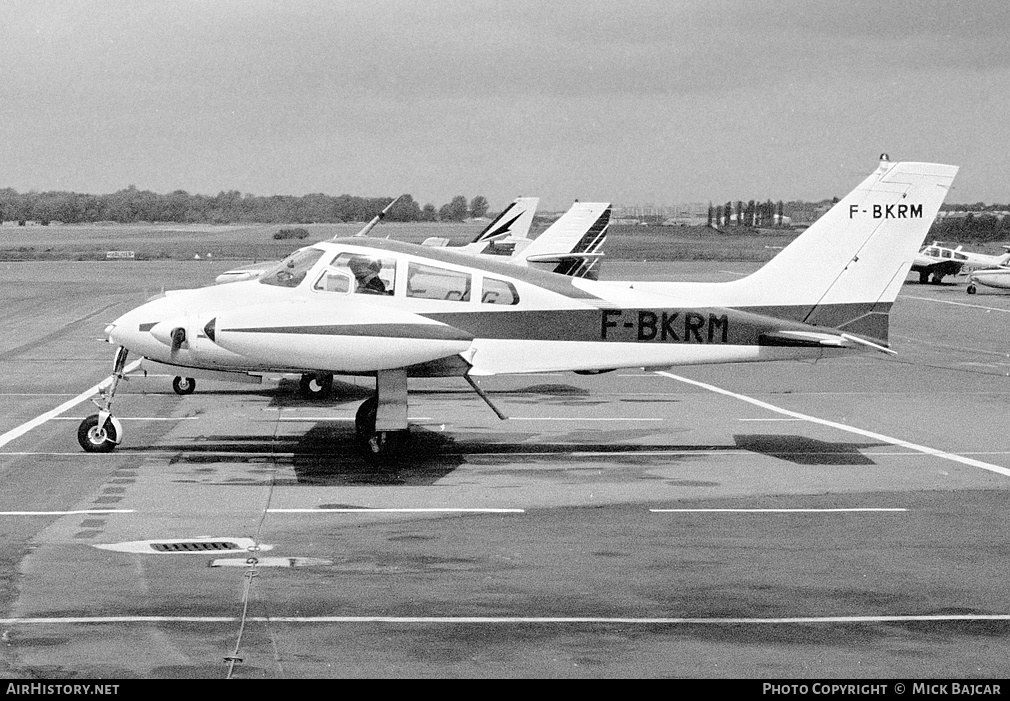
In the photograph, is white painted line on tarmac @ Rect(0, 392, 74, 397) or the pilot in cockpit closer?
the pilot in cockpit

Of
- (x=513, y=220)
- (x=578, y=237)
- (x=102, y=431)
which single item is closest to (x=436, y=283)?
(x=102, y=431)

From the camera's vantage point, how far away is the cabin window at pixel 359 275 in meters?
16.0

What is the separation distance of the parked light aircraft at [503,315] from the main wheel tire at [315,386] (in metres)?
4.71

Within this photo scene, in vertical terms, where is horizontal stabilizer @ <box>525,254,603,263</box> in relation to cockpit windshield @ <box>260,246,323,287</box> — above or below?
below

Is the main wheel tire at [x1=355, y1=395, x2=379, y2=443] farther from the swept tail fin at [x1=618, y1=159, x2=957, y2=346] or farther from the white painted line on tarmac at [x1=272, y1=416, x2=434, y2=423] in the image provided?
the swept tail fin at [x1=618, y1=159, x2=957, y2=346]

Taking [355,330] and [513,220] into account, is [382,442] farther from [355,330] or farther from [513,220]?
[513,220]

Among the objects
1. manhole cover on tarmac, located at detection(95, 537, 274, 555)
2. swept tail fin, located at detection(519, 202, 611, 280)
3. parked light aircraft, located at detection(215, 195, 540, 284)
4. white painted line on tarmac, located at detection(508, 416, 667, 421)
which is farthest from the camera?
parked light aircraft, located at detection(215, 195, 540, 284)

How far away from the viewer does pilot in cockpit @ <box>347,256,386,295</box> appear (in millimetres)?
16047

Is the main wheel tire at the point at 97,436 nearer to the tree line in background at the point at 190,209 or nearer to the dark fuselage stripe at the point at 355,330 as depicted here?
the dark fuselage stripe at the point at 355,330

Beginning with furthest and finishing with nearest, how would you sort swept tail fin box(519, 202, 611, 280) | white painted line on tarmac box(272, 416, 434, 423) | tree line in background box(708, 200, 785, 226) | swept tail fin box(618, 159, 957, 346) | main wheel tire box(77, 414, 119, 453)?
1. tree line in background box(708, 200, 785, 226)
2. swept tail fin box(519, 202, 611, 280)
3. white painted line on tarmac box(272, 416, 434, 423)
4. swept tail fin box(618, 159, 957, 346)
5. main wheel tire box(77, 414, 119, 453)

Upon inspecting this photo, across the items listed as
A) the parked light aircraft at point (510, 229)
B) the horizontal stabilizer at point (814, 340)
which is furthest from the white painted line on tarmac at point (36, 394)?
the parked light aircraft at point (510, 229)

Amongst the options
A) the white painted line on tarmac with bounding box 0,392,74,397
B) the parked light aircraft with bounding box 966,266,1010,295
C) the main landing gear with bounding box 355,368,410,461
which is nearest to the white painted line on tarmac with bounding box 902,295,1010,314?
the parked light aircraft with bounding box 966,266,1010,295

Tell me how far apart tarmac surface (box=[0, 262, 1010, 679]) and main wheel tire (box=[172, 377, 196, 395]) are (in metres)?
0.73

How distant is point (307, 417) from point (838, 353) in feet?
25.8
